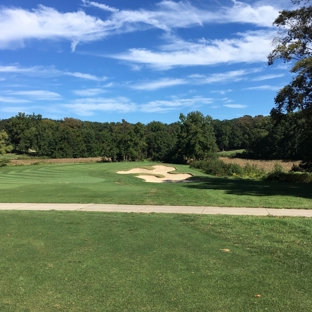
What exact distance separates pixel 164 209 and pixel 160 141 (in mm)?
81206

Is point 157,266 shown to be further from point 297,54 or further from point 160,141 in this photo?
point 160,141

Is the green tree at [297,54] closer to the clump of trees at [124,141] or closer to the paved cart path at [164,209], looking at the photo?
the paved cart path at [164,209]

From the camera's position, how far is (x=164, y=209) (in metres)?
11.6

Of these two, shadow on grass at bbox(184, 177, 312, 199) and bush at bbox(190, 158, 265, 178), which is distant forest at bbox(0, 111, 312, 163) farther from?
shadow on grass at bbox(184, 177, 312, 199)

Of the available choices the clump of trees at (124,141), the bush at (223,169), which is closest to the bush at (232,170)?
the bush at (223,169)

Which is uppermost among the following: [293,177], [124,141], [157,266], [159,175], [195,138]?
[195,138]

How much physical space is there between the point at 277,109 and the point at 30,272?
749 inches

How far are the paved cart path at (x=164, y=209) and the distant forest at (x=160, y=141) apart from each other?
135 ft

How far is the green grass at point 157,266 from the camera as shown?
4066 mm

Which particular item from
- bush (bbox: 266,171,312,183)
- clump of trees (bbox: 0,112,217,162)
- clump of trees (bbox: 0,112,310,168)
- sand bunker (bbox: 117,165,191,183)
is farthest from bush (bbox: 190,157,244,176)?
clump of trees (bbox: 0,112,217,162)

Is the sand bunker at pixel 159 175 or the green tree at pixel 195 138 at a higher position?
the green tree at pixel 195 138

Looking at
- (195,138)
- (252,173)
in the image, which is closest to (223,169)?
(252,173)

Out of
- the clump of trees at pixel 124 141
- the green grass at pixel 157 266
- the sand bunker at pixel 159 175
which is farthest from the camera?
the clump of trees at pixel 124 141

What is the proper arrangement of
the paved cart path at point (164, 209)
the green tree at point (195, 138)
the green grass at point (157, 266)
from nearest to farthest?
the green grass at point (157, 266) < the paved cart path at point (164, 209) < the green tree at point (195, 138)
